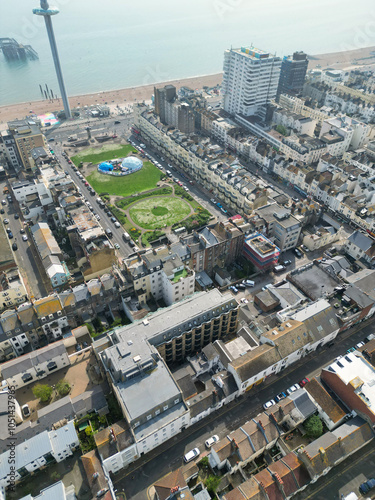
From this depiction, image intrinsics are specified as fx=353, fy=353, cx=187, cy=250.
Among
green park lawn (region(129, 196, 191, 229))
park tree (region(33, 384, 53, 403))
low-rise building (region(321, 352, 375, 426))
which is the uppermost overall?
low-rise building (region(321, 352, 375, 426))

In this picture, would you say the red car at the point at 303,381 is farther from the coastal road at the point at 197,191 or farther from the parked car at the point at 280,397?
the coastal road at the point at 197,191

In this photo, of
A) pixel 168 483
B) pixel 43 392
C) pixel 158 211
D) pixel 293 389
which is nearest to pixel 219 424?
pixel 168 483

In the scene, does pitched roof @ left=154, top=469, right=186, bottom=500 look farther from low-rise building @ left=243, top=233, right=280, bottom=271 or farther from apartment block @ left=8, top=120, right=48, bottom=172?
apartment block @ left=8, top=120, right=48, bottom=172

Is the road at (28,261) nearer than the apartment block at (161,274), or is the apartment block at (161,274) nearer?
the apartment block at (161,274)

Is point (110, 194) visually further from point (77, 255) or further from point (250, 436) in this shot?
point (250, 436)

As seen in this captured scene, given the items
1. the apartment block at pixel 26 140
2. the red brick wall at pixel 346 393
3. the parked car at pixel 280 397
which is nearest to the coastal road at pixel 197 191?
the apartment block at pixel 26 140

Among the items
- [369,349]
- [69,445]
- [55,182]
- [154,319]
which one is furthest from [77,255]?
[369,349]

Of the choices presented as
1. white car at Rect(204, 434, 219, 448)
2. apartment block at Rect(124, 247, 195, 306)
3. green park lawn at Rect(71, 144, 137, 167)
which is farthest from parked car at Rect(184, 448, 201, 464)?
green park lawn at Rect(71, 144, 137, 167)
